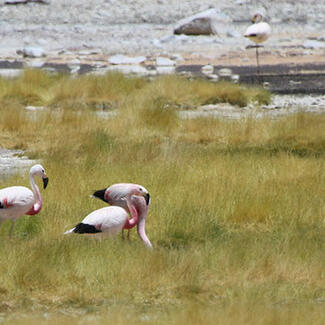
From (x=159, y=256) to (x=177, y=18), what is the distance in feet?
104

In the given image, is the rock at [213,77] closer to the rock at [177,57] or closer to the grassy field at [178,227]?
the rock at [177,57]

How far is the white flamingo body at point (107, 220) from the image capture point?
6.81 metres

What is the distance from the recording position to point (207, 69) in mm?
24359

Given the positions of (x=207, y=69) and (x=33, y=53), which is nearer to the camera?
(x=207, y=69)

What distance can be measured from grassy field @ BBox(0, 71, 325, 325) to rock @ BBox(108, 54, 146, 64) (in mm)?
12554

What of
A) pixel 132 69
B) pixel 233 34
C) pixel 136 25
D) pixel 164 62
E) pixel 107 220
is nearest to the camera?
pixel 107 220

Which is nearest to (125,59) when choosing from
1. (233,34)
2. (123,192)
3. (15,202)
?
(233,34)

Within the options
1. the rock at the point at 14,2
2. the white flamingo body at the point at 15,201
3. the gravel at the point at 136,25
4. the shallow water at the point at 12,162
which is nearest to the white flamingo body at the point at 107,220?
the white flamingo body at the point at 15,201

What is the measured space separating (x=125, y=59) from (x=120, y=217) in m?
20.6

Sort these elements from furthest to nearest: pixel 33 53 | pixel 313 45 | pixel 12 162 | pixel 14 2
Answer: pixel 14 2 < pixel 313 45 < pixel 33 53 < pixel 12 162

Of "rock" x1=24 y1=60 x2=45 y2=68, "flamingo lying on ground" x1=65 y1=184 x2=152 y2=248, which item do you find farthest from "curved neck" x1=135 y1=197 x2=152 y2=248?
"rock" x1=24 y1=60 x2=45 y2=68

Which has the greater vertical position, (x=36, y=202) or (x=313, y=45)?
(x=36, y=202)

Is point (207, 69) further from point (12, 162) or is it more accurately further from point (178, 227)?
point (178, 227)

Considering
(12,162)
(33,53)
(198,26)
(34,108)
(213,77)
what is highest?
(12,162)
